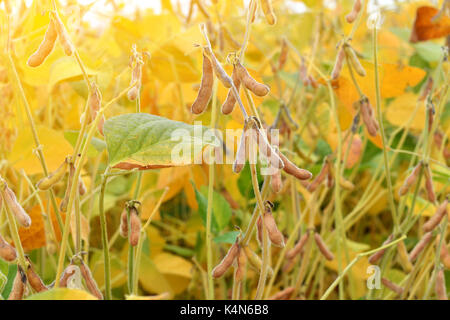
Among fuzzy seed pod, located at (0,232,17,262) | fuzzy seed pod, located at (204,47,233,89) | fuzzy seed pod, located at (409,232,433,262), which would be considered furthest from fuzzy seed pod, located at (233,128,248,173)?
fuzzy seed pod, located at (409,232,433,262)

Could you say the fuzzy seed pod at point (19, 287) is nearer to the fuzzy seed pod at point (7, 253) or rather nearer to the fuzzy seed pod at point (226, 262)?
the fuzzy seed pod at point (7, 253)

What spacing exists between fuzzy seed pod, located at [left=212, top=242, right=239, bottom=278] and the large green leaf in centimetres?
7

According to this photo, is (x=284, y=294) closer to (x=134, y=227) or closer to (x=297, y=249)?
(x=297, y=249)

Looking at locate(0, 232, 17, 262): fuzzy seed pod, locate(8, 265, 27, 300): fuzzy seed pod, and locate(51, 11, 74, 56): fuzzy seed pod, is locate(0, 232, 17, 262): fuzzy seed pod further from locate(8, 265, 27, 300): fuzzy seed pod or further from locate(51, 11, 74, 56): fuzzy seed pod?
locate(51, 11, 74, 56): fuzzy seed pod

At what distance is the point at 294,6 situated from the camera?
1167 mm

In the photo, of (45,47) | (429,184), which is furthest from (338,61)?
(45,47)

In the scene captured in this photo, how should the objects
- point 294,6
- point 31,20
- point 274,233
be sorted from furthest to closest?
1. point 294,6
2. point 31,20
3. point 274,233

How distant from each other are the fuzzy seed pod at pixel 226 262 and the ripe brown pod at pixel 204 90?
0.09m

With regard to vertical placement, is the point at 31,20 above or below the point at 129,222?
above

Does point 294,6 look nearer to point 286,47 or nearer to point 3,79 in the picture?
point 286,47

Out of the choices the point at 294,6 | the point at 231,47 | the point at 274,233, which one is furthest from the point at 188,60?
the point at 294,6

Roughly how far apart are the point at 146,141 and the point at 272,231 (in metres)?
0.09

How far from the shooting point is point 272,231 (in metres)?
0.31

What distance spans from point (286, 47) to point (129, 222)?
0.33 metres
